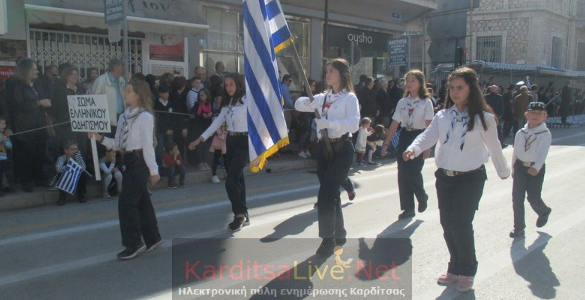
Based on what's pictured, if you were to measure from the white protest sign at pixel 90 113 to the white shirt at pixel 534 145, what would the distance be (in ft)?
15.7

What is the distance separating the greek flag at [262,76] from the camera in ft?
17.3

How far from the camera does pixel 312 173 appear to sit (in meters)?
11.9

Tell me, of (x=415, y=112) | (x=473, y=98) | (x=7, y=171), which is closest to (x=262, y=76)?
(x=473, y=98)

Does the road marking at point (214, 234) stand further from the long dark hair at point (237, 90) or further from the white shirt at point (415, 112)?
the long dark hair at point (237, 90)

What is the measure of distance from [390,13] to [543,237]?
1742cm

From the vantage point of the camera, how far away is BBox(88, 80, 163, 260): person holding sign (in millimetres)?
5547

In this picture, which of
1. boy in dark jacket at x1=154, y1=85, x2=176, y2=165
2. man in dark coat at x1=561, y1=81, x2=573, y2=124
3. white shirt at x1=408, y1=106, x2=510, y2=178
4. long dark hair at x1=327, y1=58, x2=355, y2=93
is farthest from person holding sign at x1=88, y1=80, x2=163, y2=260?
man in dark coat at x1=561, y1=81, x2=573, y2=124

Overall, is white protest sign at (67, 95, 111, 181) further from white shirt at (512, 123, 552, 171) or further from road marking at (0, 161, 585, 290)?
white shirt at (512, 123, 552, 171)

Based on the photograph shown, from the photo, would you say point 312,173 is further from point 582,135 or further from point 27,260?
point 582,135

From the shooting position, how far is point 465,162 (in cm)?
466

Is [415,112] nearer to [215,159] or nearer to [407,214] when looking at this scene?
[407,214]

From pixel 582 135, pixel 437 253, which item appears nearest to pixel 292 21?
pixel 582 135

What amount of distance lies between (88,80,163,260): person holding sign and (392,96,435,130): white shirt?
11.2ft

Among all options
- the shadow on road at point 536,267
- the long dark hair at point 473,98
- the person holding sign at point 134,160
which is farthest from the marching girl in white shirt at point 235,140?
the shadow on road at point 536,267
